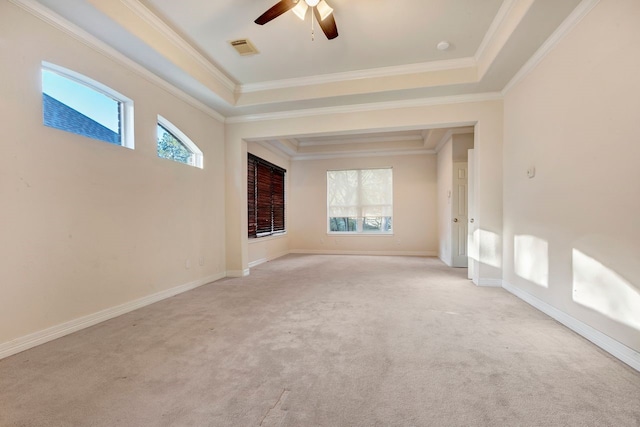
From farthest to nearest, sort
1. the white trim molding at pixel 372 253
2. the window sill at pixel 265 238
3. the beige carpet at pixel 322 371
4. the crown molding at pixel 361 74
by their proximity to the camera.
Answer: the white trim molding at pixel 372 253 < the window sill at pixel 265 238 < the crown molding at pixel 361 74 < the beige carpet at pixel 322 371

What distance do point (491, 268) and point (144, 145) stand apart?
480 cm

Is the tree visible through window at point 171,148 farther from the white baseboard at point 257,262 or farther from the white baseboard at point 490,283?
the white baseboard at point 490,283

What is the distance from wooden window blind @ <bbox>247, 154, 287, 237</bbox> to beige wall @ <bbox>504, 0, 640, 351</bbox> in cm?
463

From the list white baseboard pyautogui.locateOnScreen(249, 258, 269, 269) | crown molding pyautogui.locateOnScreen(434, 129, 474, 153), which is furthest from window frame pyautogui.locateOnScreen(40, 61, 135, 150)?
crown molding pyautogui.locateOnScreen(434, 129, 474, 153)

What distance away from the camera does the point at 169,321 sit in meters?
2.70

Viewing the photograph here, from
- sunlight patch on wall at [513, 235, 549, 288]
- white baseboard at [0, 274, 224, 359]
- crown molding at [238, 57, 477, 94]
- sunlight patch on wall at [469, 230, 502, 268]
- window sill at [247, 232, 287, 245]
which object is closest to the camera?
white baseboard at [0, 274, 224, 359]

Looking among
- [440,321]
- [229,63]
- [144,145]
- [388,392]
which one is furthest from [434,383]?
[229,63]

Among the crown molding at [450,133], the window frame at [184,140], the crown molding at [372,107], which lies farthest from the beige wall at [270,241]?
the crown molding at [450,133]

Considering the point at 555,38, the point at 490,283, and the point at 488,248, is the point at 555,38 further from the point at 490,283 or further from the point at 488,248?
the point at 490,283

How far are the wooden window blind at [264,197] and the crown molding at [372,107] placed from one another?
1.27 metres

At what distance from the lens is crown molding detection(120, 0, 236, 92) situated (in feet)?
8.43

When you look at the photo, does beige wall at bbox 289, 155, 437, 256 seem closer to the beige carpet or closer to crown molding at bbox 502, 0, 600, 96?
crown molding at bbox 502, 0, 600, 96

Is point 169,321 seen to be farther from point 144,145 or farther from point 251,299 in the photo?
point 144,145

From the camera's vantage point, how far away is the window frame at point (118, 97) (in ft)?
8.17
